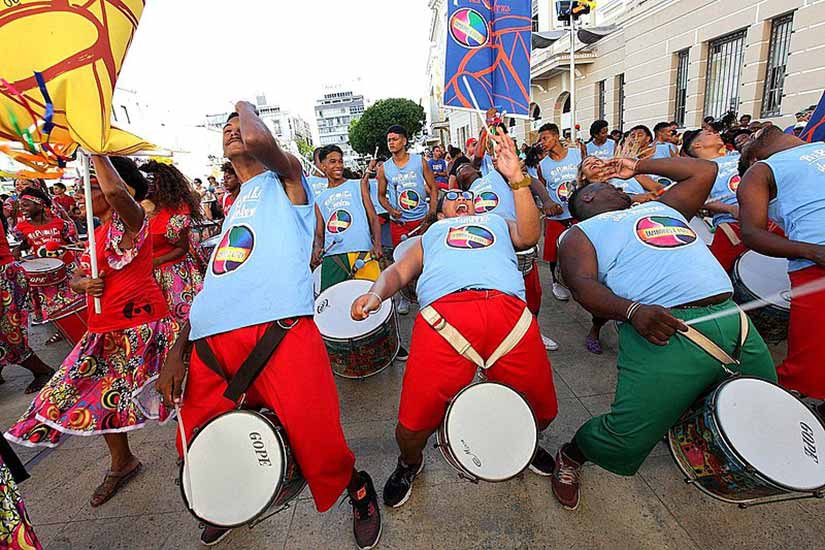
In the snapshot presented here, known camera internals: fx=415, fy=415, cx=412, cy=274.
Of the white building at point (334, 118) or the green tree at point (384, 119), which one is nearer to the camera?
the green tree at point (384, 119)

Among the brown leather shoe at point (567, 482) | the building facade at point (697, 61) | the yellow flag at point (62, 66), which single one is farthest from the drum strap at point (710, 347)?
the building facade at point (697, 61)

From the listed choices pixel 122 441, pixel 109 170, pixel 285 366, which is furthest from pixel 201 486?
pixel 109 170

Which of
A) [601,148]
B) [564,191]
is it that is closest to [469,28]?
[564,191]

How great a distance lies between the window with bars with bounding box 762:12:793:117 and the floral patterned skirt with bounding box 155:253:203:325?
12123 mm

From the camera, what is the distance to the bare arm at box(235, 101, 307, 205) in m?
1.76

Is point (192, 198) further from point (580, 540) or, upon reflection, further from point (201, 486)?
point (580, 540)

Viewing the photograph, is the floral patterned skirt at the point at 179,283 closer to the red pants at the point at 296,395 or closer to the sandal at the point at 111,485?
the sandal at the point at 111,485

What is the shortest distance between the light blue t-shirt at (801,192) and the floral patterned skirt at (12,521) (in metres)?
3.77

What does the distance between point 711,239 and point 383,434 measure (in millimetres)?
3325

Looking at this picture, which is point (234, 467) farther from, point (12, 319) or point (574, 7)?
point (574, 7)

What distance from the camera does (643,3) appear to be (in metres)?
12.8

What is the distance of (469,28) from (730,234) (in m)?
2.89

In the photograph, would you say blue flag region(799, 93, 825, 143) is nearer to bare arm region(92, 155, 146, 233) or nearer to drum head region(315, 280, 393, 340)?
drum head region(315, 280, 393, 340)

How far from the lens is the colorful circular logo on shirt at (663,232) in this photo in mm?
2021
